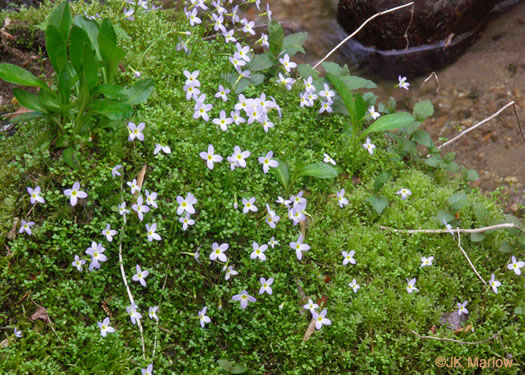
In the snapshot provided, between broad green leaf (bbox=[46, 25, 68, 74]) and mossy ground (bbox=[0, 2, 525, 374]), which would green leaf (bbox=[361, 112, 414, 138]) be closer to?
mossy ground (bbox=[0, 2, 525, 374])

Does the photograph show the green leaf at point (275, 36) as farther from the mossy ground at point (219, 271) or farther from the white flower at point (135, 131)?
the white flower at point (135, 131)

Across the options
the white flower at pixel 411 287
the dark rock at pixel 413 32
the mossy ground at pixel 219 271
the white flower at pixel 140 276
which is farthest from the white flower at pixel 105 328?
the dark rock at pixel 413 32

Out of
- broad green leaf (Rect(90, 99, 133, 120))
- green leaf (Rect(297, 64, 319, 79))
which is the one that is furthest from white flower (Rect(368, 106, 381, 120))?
broad green leaf (Rect(90, 99, 133, 120))

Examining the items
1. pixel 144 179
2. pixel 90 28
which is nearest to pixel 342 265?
pixel 144 179

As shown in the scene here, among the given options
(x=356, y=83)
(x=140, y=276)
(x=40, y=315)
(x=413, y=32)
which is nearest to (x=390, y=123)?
(x=356, y=83)

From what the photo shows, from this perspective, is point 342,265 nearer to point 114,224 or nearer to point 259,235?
point 259,235

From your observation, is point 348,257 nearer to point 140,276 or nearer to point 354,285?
point 354,285
